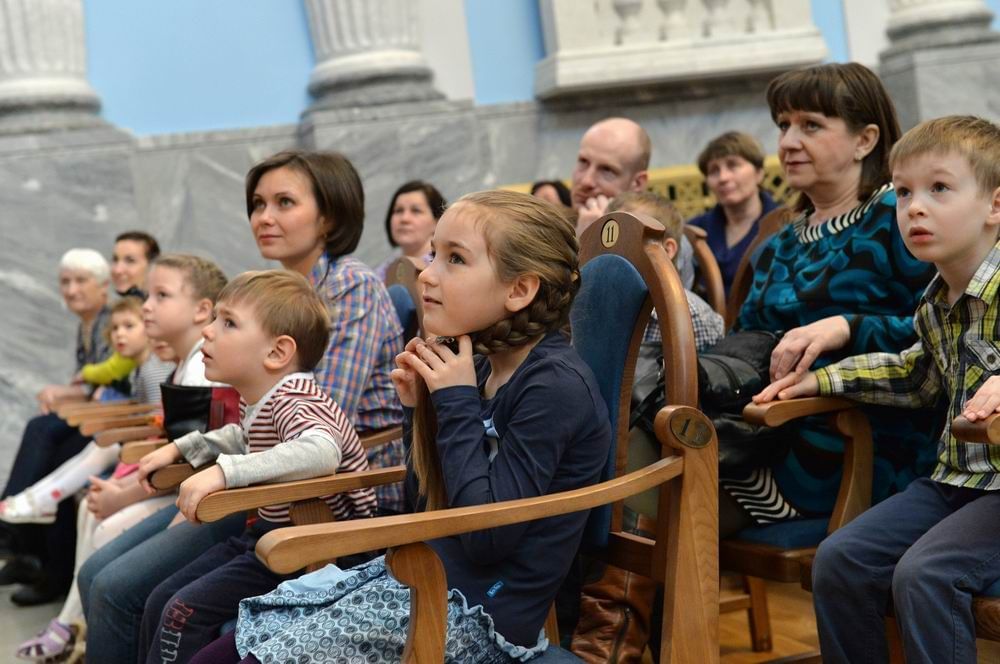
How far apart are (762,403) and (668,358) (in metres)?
0.28

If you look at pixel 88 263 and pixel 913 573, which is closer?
pixel 913 573

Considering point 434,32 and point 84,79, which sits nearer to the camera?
point 84,79

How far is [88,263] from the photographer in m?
4.78

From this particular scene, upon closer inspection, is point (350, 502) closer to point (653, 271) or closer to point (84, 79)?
point (653, 271)

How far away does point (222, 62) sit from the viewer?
18.0 feet

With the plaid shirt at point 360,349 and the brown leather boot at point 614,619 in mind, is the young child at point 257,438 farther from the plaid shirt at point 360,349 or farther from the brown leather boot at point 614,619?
the brown leather boot at point 614,619

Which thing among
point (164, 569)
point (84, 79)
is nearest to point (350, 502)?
point (164, 569)

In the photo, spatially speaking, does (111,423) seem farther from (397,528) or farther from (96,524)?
(397,528)

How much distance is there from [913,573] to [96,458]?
2.76 m

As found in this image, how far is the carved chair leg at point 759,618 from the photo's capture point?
276 cm

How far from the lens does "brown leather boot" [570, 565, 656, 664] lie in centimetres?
Answer: 202

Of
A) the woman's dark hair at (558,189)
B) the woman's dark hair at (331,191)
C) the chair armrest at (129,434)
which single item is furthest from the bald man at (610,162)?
the woman's dark hair at (558,189)

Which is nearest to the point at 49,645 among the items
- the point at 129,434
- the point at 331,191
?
the point at 129,434

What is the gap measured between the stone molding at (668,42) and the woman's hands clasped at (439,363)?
385cm
